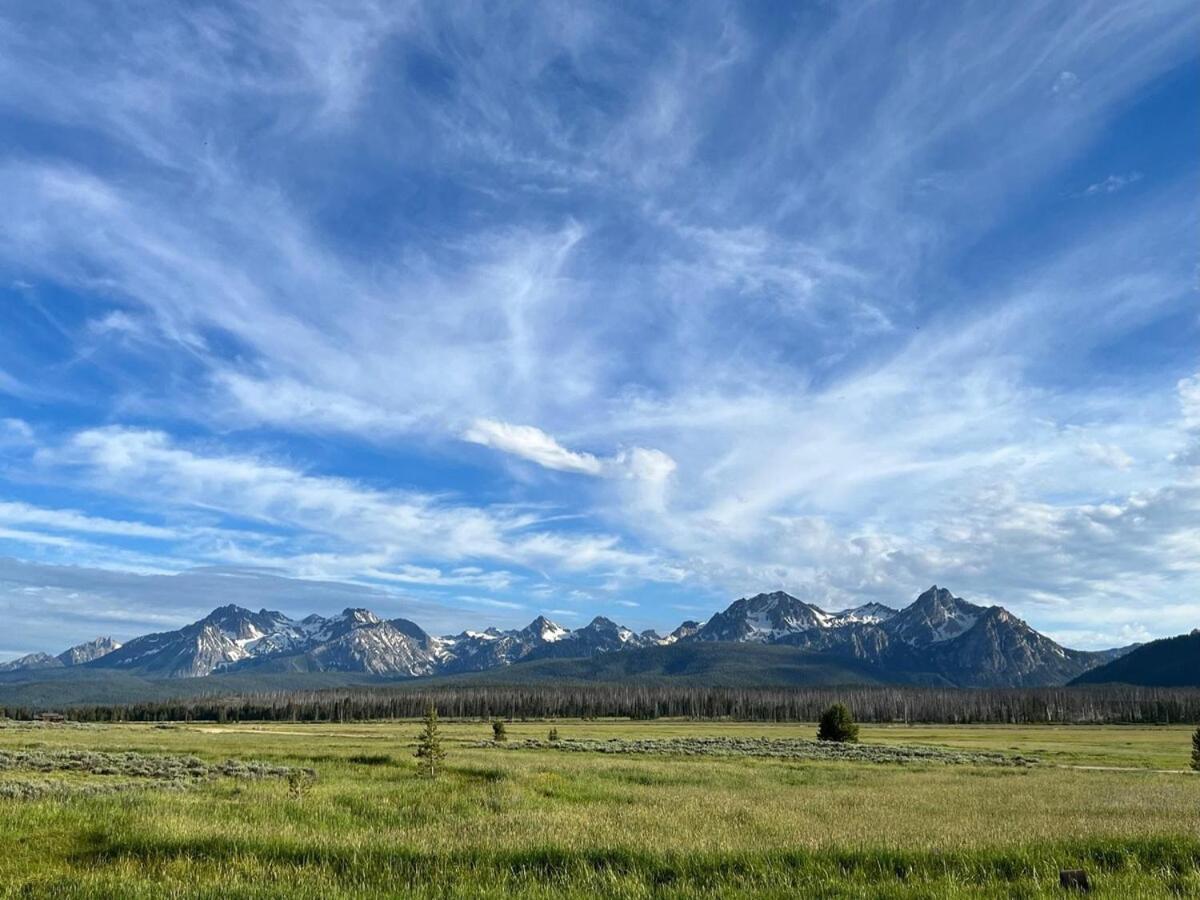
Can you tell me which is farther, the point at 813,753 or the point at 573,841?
the point at 813,753

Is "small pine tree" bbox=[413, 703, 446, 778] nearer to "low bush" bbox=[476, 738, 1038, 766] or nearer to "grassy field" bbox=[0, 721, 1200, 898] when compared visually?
"grassy field" bbox=[0, 721, 1200, 898]

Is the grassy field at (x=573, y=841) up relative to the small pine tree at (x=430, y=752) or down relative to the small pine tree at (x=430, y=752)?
up

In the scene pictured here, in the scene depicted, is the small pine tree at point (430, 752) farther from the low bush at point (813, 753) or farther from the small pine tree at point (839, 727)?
the small pine tree at point (839, 727)

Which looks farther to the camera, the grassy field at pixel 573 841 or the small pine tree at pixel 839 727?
the small pine tree at pixel 839 727

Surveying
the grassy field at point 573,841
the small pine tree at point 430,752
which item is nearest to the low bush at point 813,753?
the small pine tree at point 430,752

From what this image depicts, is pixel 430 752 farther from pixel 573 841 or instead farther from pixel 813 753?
pixel 813 753

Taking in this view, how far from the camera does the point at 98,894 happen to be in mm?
9641

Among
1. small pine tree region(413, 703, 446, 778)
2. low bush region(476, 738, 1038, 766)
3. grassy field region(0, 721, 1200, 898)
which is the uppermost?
grassy field region(0, 721, 1200, 898)

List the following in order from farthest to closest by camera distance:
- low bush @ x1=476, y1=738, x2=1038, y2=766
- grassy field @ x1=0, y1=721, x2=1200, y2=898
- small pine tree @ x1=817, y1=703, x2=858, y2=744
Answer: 1. small pine tree @ x1=817, y1=703, x2=858, y2=744
2. low bush @ x1=476, y1=738, x2=1038, y2=766
3. grassy field @ x1=0, y1=721, x2=1200, y2=898

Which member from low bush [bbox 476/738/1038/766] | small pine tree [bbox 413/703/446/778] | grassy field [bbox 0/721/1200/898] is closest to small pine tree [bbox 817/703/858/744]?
low bush [bbox 476/738/1038/766]

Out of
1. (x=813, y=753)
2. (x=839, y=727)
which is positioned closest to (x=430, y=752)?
(x=813, y=753)

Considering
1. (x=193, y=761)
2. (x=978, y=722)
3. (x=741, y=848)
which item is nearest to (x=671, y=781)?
(x=741, y=848)

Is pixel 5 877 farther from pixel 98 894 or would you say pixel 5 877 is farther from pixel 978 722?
pixel 978 722

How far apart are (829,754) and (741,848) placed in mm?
52506
